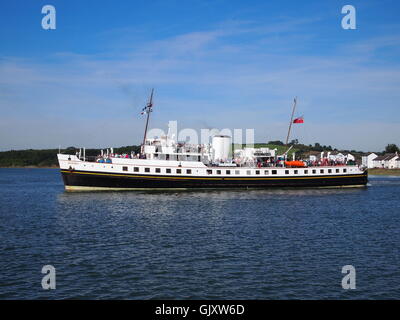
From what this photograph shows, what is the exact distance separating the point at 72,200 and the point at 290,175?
35184 mm

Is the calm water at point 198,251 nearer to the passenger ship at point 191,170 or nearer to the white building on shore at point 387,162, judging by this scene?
the passenger ship at point 191,170

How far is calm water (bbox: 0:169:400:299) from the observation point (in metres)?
17.0

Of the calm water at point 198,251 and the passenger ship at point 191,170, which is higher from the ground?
the passenger ship at point 191,170

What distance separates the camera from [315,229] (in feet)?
98.7

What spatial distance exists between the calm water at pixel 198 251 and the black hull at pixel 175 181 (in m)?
14.3

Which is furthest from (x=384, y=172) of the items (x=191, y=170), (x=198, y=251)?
(x=198, y=251)

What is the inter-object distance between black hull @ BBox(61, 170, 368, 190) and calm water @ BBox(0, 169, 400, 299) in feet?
46.8

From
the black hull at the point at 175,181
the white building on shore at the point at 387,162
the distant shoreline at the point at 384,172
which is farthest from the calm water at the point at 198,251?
the white building on shore at the point at 387,162

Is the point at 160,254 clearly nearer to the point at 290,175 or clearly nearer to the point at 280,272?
the point at 280,272

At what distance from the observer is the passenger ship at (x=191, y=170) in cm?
5650

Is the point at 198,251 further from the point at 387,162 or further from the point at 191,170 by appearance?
the point at 387,162

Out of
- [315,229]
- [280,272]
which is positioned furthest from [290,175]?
[280,272]

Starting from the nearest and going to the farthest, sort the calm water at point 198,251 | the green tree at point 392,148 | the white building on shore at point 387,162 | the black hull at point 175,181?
the calm water at point 198,251, the black hull at point 175,181, the white building on shore at point 387,162, the green tree at point 392,148

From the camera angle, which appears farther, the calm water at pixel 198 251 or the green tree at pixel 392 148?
the green tree at pixel 392 148
